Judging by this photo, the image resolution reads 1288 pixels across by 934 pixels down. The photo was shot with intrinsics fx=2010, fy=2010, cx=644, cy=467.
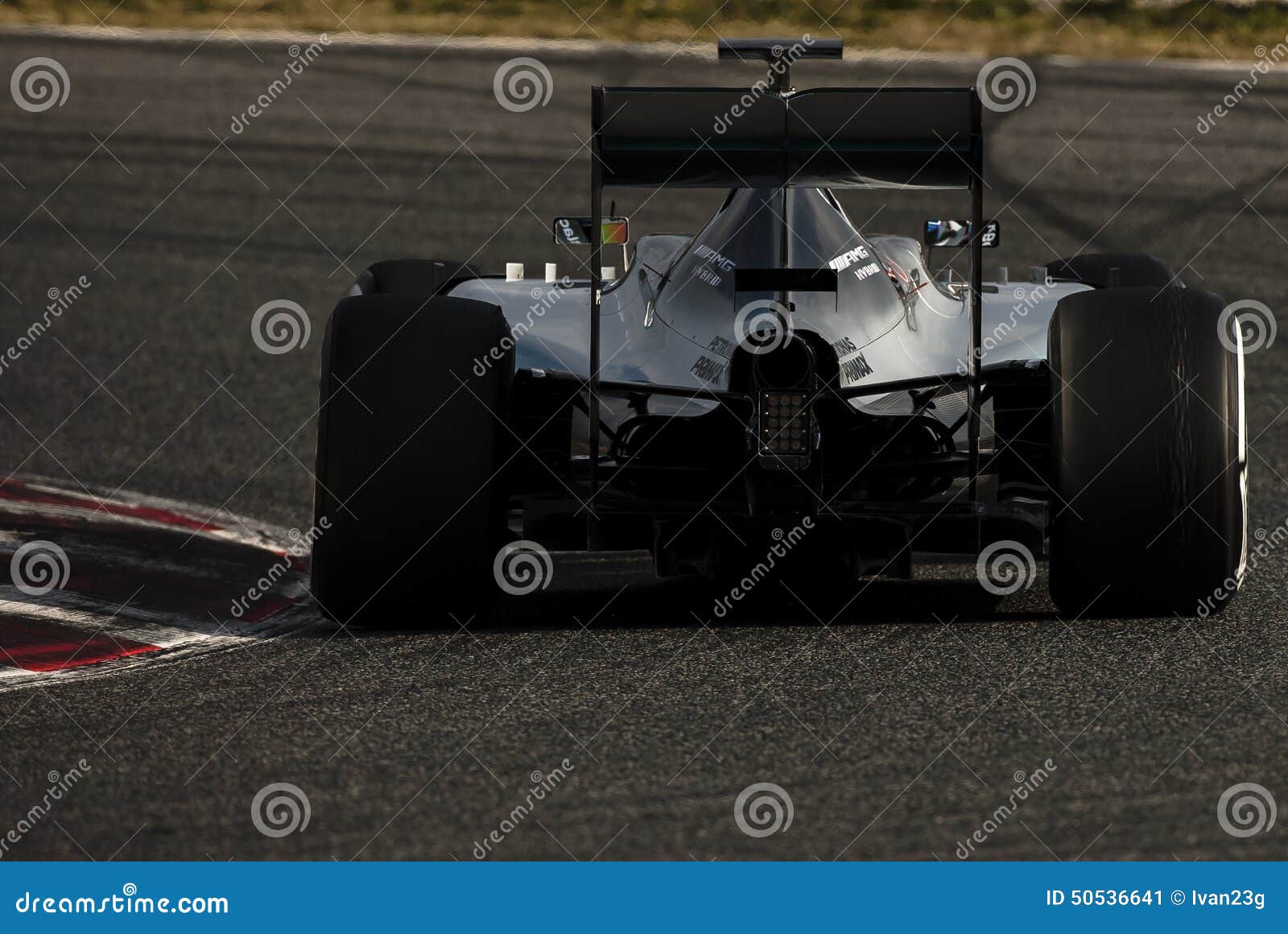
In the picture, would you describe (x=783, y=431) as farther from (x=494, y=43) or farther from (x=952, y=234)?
(x=494, y=43)

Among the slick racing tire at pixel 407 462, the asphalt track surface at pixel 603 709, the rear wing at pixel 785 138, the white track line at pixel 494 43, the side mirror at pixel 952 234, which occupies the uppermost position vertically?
the white track line at pixel 494 43

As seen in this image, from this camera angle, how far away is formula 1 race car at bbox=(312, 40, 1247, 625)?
655cm

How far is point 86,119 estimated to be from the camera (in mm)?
21203

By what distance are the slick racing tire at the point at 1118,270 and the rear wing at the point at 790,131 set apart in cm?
231

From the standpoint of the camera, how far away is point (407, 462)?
6.58 m

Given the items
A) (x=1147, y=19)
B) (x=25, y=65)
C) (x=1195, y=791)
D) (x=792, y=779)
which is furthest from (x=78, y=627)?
(x=1147, y=19)

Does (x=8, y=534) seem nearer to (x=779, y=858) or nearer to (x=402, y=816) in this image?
(x=402, y=816)

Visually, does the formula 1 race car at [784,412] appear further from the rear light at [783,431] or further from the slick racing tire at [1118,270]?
the slick racing tire at [1118,270]

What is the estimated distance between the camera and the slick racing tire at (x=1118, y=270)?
30.7ft

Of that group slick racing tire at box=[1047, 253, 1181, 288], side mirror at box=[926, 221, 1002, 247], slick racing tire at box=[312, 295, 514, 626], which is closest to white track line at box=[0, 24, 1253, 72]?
slick racing tire at box=[1047, 253, 1181, 288]

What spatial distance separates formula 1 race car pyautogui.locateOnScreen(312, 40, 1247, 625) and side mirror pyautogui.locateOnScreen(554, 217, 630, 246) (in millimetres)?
27

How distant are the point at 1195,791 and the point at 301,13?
70.0 feet

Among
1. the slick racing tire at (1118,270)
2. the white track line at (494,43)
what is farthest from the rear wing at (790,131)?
the white track line at (494,43)

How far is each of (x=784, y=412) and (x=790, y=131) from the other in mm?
970
